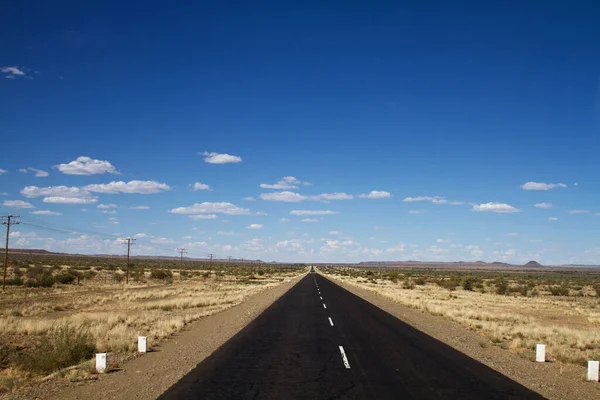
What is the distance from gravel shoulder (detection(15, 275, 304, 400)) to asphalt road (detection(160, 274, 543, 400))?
0.43 meters

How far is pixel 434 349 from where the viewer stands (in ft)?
48.6

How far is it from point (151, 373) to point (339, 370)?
4.30 m

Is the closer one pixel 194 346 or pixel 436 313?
pixel 194 346

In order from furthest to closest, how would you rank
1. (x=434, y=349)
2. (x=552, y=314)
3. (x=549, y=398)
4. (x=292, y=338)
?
(x=552, y=314)
(x=292, y=338)
(x=434, y=349)
(x=549, y=398)

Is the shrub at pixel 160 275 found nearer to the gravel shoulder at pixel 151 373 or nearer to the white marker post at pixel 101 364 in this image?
the gravel shoulder at pixel 151 373

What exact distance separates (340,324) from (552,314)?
59.1 ft

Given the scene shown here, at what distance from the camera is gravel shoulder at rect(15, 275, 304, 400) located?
9.41 metres

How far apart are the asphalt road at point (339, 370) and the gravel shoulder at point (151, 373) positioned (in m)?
0.43

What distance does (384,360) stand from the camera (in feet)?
41.3

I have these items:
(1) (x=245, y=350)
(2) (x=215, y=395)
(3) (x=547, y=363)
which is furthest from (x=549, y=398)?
(1) (x=245, y=350)

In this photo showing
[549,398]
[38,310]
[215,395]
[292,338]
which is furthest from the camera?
[38,310]

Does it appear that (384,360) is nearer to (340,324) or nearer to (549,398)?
(549,398)

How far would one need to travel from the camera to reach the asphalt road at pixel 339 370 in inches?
364

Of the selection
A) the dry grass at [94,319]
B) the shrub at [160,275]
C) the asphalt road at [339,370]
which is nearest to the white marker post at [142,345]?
the dry grass at [94,319]
